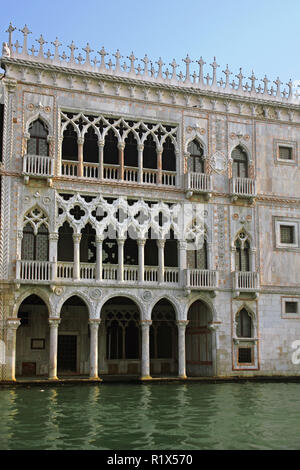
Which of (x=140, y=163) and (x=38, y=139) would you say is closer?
(x=38, y=139)

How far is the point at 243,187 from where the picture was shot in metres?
25.5

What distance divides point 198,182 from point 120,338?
276 inches

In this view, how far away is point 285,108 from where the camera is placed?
27062mm

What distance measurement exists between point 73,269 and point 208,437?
12386 millimetres

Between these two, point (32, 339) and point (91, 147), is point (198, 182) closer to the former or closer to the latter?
point (91, 147)

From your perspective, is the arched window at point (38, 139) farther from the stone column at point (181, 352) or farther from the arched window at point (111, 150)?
the stone column at point (181, 352)

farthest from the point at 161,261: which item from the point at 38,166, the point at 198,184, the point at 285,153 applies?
the point at 285,153

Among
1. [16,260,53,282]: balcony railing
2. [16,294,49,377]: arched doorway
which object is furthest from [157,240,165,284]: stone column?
[16,294,49,377]: arched doorway

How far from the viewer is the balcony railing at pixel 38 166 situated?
886 inches

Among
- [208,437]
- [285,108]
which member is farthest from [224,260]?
[208,437]

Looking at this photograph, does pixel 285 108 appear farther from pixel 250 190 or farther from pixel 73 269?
pixel 73 269

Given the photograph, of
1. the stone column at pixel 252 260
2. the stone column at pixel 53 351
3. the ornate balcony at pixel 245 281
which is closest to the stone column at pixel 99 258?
the stone column at pixel 53 351

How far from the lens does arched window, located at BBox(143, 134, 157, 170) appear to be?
25.0m

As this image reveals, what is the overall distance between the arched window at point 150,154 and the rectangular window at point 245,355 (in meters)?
7.70
